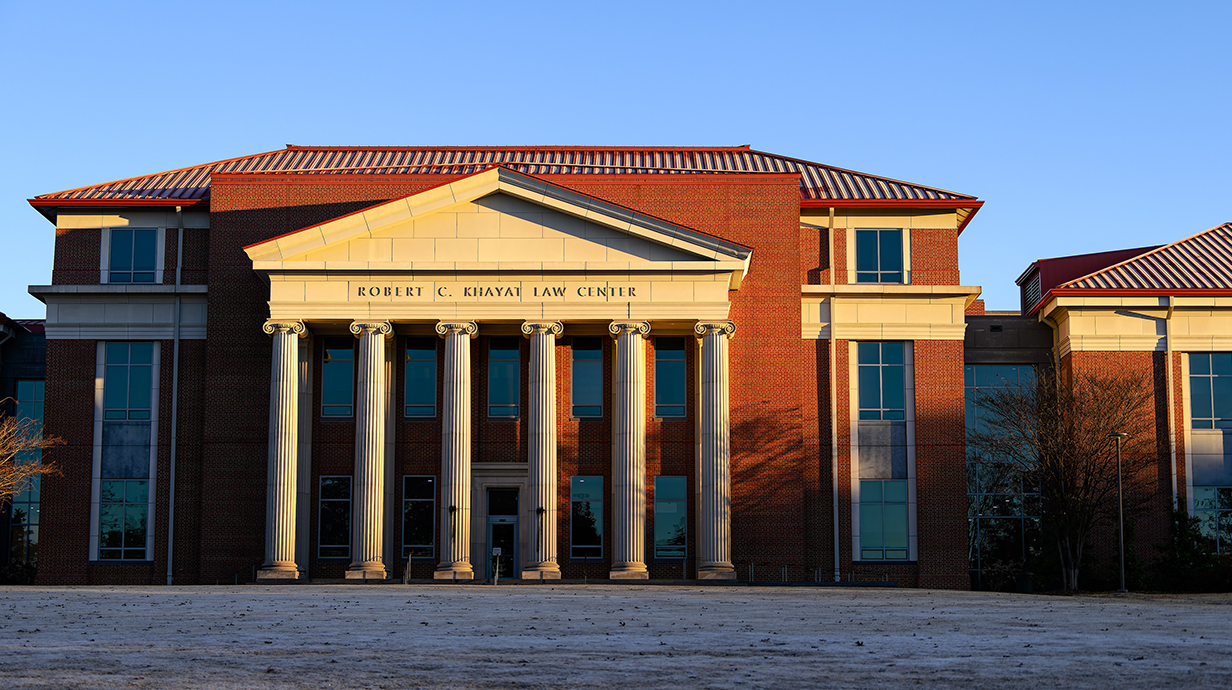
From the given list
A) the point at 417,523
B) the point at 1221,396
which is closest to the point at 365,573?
the point at 417,523

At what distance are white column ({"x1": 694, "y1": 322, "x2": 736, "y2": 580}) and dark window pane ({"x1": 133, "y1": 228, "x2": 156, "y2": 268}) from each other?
18869 millimetres

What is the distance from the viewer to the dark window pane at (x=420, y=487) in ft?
139

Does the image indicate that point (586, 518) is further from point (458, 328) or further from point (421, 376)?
point (458, 328)

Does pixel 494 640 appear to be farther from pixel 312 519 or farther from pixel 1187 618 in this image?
pixel 312 519

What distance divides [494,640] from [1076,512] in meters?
27.8

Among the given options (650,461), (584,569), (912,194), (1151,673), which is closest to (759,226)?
(912,194)

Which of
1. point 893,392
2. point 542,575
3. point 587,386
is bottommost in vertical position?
point 542,575

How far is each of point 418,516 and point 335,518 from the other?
266 cm

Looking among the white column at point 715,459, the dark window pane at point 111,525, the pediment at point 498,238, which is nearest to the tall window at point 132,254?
the pediment at point 498,238

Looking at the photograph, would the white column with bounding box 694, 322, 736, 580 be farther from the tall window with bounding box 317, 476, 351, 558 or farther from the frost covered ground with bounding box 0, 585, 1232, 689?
the frost covered ground with bounding box 0, 585, 1232, 689

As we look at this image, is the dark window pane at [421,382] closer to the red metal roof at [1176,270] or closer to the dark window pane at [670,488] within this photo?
the dark window pane at [670,488]

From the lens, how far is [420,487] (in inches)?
1672

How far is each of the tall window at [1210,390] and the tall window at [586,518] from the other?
20301mm

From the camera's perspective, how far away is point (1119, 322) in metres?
44.9
